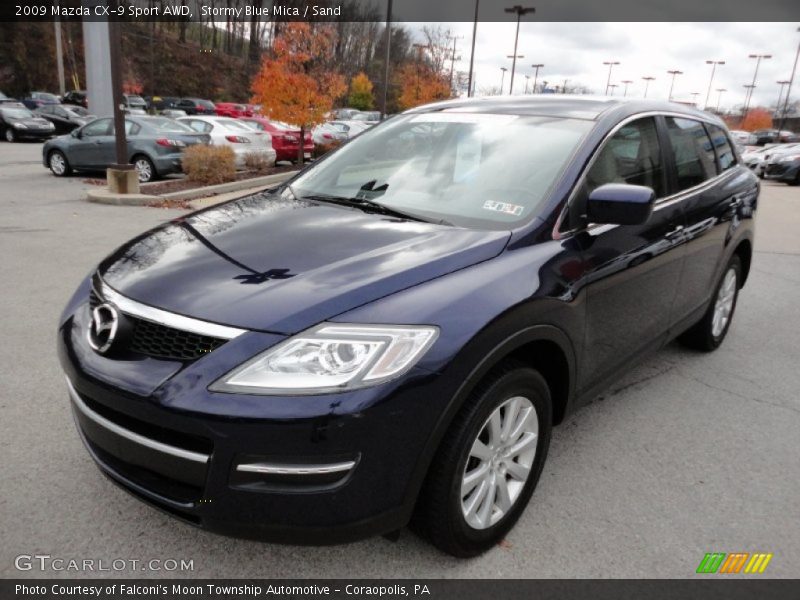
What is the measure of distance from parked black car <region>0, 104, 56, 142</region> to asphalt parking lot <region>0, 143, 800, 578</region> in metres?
25.8

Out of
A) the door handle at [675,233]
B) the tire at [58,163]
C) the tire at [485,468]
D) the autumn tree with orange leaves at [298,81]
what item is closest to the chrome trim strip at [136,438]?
the tire at [485,468]

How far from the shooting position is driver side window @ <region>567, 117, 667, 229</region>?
9.33 feet

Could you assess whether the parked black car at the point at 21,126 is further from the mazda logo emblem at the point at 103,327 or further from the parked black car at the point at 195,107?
the mazda logo emblem at the point at 103,327

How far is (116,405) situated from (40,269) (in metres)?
5.05

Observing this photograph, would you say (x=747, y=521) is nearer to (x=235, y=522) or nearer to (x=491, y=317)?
(x=491, y=317)

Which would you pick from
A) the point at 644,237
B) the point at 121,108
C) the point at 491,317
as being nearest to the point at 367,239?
the point at 491,317

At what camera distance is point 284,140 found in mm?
18531

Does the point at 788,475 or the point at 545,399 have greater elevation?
the point at 545,399

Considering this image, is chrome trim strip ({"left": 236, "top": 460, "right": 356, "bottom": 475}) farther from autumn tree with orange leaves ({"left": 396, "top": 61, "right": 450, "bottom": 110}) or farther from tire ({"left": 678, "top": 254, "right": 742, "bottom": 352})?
autumn tree with orange leaves ({"left": 396, "top": 61, "right": 450, "bottom": 110})

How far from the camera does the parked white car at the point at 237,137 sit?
16078 mm

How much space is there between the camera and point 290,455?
191cm

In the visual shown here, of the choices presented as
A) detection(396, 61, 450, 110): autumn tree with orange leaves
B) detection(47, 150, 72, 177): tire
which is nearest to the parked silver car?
detection(47, 150, 72, 177): tire

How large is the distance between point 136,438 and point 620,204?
6.80ft

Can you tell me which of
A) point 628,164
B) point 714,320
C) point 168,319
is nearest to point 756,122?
point 714,320
